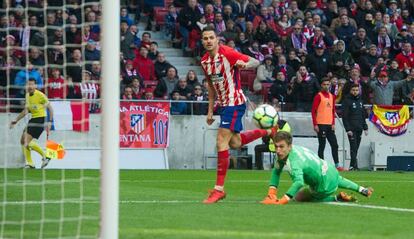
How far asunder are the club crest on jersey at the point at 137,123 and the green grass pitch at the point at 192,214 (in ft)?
27.6

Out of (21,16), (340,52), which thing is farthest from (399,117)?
(21,16)

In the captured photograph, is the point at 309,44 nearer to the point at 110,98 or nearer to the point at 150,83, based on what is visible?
the point at 150,83

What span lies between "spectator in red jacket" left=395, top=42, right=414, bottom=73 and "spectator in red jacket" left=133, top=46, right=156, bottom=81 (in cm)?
720

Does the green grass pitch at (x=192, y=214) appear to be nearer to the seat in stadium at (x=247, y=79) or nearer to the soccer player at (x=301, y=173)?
the soccer player at (x=301, y=173)

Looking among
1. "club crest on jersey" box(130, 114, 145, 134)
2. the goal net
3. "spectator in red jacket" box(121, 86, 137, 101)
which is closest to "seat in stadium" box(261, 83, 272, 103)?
"club crest on jersey" box(130, 114, 145, 134)

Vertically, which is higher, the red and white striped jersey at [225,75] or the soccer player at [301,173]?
the red and white striped jersey at [225,75]

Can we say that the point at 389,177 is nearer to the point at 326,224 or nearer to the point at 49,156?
the point at 49,156

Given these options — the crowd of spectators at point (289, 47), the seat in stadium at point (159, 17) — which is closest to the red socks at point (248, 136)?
the crowd of spectators at point (289, 47)

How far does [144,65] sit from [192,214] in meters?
17.0

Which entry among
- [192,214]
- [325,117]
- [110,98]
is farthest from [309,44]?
[110,98]

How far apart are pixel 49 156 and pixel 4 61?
394 cm

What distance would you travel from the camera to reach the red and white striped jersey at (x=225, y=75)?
14.6 meters

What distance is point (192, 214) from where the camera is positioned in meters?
12.0

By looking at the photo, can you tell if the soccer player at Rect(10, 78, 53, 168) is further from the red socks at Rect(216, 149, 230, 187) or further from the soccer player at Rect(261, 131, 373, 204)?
the soccer player at Rect(261, 131, 373, 204)
